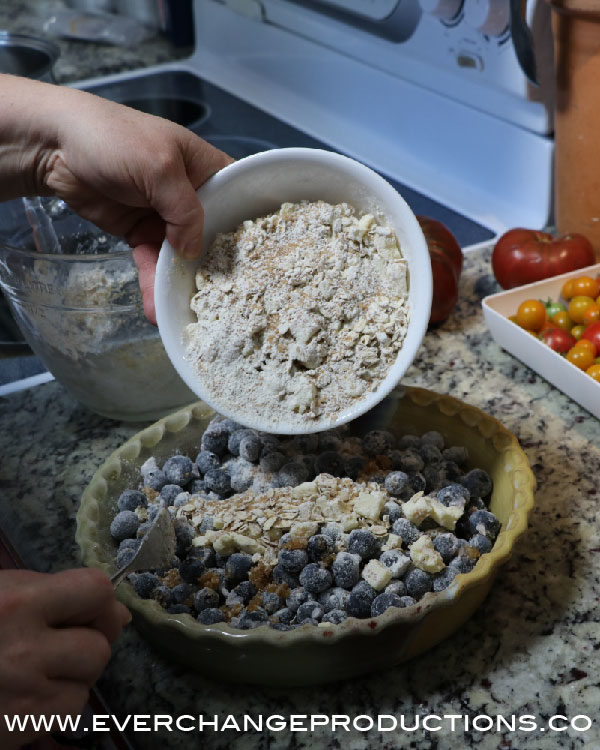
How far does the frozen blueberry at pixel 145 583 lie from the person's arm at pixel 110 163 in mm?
317

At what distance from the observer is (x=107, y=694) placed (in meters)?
0.82

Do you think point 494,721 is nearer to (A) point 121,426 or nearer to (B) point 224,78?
(A) point 121,426

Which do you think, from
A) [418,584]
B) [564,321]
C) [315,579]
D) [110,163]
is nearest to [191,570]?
[315,579]

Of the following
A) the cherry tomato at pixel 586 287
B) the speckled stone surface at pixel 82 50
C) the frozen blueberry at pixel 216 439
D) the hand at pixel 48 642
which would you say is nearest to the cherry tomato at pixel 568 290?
the cherry tomato at pixel 586 287

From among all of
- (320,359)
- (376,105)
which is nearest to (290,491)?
(320,359)

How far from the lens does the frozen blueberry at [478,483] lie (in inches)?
36.3

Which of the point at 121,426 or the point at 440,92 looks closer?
the point at 121,426

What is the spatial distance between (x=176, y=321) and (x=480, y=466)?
0.40 metres

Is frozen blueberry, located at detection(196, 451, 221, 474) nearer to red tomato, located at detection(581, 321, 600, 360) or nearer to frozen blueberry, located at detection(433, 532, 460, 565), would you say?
frozen blueberry, located at detection(433, 532, 460, 565)

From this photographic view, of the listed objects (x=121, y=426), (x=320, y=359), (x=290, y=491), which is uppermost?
(x=320, y=359)

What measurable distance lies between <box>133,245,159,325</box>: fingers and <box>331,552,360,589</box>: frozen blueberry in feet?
1.23

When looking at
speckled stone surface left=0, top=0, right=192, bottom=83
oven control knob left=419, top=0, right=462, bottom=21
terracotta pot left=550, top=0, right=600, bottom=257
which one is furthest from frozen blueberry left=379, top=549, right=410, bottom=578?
speckled stone surface left=0, top=0, right=192, bottom=83

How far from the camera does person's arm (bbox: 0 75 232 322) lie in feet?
2.82

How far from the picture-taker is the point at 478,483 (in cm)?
92
